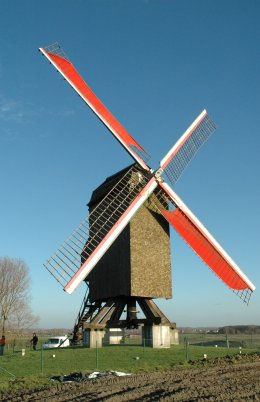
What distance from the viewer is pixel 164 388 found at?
38.6 ft

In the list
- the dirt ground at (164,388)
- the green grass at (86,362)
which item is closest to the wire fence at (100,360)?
the green grass at (86,362)

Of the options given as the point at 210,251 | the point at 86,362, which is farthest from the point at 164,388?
the point at 210,251

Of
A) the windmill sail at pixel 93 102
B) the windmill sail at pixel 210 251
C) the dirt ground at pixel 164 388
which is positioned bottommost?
the dirt ground at pixel 164 388

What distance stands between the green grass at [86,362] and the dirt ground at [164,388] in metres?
1.87

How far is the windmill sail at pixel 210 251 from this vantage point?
21.6 meters

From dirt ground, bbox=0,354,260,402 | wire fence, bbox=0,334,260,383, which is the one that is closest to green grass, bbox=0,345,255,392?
wire fence, bbox=0,334,260,383

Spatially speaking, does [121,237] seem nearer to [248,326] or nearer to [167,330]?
[167,330]

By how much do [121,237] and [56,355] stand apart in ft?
21.1

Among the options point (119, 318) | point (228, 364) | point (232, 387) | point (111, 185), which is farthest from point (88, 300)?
point (232, 387)

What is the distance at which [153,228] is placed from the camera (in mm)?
22969

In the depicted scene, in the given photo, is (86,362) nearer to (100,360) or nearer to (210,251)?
(100,360)

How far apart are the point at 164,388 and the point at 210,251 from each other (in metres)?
10.7

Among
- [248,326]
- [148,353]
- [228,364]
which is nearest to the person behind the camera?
[228,364]

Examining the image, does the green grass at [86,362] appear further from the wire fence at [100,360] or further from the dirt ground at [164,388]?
the dirt ground at [164,388]
